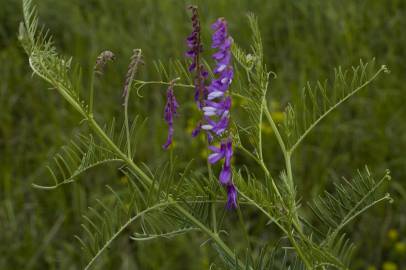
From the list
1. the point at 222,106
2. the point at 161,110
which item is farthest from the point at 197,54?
the point at 161,110

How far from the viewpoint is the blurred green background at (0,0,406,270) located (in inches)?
104

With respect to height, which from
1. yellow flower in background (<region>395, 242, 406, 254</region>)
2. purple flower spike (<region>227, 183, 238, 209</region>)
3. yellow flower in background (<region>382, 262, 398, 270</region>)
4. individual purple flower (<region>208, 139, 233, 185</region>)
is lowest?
yellow flower in background (<region>382, 262, 398, 270</region>)

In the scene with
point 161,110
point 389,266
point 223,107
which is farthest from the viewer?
point 161,110

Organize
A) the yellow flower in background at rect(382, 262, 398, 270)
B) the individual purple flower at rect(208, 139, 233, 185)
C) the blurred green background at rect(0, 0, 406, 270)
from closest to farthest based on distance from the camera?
the individual purple flower at rect(208, 139, 233, 185) < the yellow flower in background at rect(382, 262, 398, 270) < the blurred green background at rect(0, 0, 406, 270)

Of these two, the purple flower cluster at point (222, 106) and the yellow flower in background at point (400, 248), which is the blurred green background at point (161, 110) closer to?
the yellow flower in background at point (400, 248)

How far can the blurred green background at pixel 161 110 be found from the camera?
2646 millimetres

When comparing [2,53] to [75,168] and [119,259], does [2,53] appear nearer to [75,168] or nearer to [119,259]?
[119,259]

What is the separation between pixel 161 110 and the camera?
10.2 feet

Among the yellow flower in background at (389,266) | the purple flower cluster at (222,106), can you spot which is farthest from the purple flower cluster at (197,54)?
the yellow flower in background at (389,266)

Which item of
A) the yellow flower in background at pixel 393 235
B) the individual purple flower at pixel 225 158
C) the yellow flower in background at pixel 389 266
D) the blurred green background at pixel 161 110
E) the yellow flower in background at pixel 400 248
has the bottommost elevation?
the yellow flower in background at pixel 389 266

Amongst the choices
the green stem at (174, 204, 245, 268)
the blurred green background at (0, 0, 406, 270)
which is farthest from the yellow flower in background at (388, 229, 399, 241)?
the green stem at (174, 204, 245, 268)

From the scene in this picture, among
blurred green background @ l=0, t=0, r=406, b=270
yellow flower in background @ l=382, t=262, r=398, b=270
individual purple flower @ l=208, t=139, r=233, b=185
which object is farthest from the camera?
blurred green background @ l=0, t=0, r=406, b=270

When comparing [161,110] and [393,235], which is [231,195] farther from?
[161,110]

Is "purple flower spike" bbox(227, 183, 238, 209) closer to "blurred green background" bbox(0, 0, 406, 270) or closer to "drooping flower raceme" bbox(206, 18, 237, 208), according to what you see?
"drooping flower raceme" bbox(206, 18, 237, 208)
